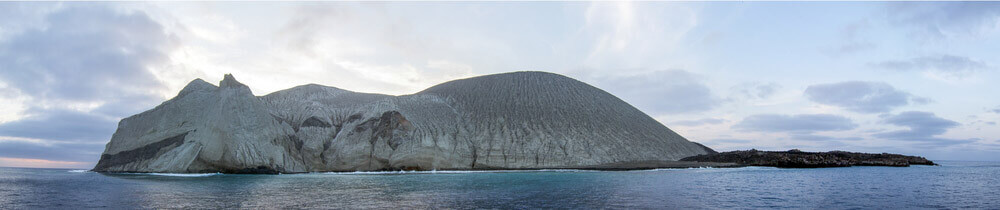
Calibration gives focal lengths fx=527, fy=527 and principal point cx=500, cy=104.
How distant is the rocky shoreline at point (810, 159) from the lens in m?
104

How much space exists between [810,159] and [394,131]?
8395 cm

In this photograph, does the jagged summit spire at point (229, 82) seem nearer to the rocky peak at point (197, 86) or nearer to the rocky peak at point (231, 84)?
the rocky peak at point (231, 84)

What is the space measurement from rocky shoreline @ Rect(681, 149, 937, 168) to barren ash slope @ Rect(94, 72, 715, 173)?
1318 cm

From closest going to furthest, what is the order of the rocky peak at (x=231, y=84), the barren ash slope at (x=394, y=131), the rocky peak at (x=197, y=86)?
the barren ash slope at (x=394, y=131)
the rocky peak at (x=231, y=84)
the rocky peak at (x=197, y=86)

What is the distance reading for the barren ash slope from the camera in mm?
85625

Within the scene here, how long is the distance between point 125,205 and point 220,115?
60.7m

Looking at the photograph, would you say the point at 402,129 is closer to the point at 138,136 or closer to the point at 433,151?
the point at 433,151

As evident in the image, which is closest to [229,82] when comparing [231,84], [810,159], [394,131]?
[231,84]

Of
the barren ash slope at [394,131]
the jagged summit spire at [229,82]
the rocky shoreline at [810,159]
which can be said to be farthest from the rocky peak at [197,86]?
the rocky shoreline at [810,159]

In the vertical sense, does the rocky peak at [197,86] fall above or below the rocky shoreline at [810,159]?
above

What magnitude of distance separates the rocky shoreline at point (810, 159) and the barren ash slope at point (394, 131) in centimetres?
1318

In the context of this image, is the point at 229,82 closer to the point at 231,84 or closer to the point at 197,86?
the point at 231,84

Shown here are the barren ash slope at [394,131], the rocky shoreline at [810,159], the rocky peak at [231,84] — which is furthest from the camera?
the rocky shoreline at [810,159]

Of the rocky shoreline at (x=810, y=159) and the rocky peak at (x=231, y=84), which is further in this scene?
the rocky shoreline at (x=810, y=159)
